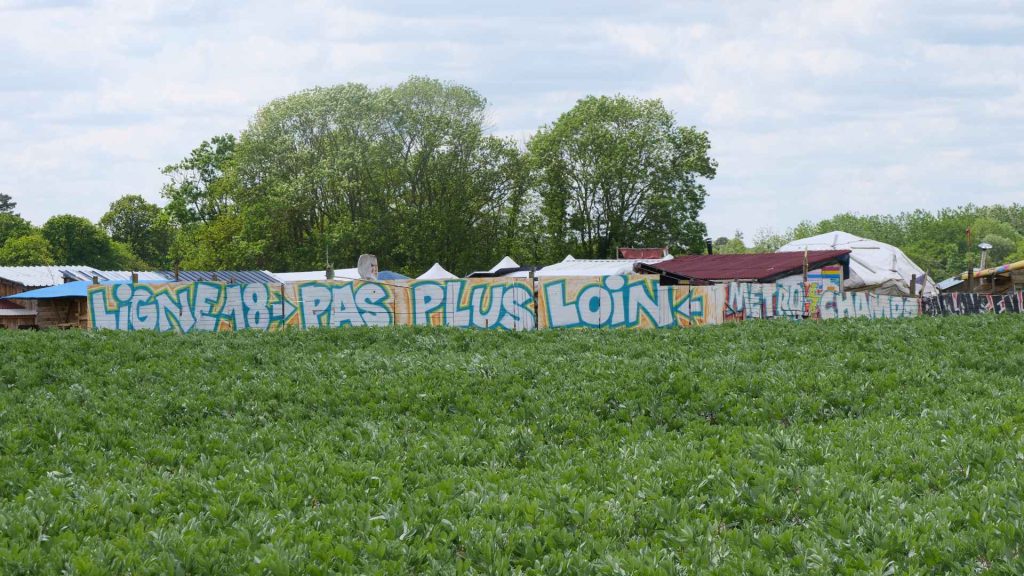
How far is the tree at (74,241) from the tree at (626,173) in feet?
134

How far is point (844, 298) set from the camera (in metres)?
26.3

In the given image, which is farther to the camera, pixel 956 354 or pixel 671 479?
pixel 956 354

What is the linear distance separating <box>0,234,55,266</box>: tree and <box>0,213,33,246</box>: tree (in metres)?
5.69

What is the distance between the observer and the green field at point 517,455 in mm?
6617

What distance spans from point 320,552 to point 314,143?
43.7 metres

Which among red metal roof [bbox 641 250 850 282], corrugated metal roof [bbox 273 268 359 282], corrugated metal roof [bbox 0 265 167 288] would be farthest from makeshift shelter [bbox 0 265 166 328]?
red metal roof [bbox 641 250 850 282]

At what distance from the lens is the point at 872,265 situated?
41625 mm

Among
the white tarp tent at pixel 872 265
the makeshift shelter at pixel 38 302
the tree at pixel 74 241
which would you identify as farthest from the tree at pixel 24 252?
the white tarp tent at pixel 872 265

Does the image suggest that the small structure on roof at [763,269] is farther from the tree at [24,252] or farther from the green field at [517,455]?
the tree at [24,252]

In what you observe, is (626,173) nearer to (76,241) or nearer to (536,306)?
(536,306)

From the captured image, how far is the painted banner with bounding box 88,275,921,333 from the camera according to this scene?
74.7 ft

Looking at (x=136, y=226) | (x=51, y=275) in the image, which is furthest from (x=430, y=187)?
(x=136, y=226)

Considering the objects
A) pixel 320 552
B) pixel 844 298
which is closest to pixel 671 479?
pixel 320 552

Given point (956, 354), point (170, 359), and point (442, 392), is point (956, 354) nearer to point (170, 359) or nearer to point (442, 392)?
point (442, 392)
